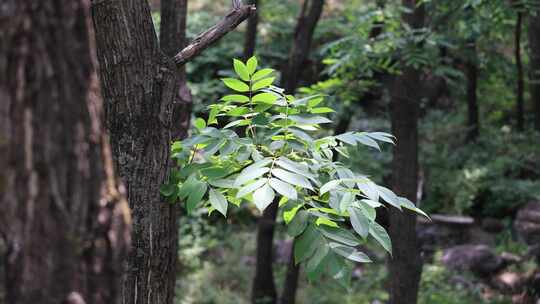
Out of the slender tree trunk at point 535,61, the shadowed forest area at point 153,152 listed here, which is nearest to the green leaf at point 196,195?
the shadowed forest area at point 153,152

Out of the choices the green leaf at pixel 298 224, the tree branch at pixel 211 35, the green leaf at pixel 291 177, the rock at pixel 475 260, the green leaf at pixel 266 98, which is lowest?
the rock at pixel 475 260

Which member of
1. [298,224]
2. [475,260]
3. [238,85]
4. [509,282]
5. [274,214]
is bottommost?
[509,282]

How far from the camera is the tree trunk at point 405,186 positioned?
5.57m

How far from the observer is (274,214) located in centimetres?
765

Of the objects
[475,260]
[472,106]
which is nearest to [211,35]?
[475,260]

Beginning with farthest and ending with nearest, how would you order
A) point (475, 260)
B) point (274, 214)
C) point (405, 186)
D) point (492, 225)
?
point (492, 225)
point (475, 260)
point (274, 214)
point (405, 186)

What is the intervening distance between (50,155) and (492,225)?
10.2 meters

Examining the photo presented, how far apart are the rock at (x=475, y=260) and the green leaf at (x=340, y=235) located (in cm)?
756

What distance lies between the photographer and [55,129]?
4.74ft

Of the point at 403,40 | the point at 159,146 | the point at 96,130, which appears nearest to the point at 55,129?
the point at 96,130

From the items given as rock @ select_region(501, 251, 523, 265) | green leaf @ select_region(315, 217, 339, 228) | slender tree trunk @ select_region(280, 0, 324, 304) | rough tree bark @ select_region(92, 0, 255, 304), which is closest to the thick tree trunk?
rough tree bark @ select_region(92, 0, 255, 304)

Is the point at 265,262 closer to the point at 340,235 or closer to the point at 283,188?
the point at 340,235

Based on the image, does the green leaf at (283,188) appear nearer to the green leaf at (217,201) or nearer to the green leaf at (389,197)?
the green leaf at (217,201)

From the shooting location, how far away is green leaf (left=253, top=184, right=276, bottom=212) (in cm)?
198
